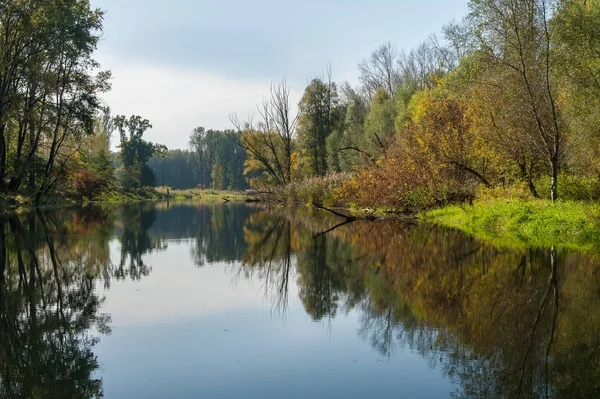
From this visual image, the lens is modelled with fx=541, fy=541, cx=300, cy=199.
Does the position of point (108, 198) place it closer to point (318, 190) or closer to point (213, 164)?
point (318, 190)

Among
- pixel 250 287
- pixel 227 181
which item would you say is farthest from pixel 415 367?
pixel 227 181

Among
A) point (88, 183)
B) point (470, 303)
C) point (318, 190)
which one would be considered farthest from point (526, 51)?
point (88, 183)

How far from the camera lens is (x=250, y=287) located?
10.6m

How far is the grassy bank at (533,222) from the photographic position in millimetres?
16172

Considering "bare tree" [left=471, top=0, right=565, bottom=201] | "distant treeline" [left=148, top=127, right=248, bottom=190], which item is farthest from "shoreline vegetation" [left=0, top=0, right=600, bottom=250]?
"distant treeline" [left=148, top=127, right=248, bottom=190]

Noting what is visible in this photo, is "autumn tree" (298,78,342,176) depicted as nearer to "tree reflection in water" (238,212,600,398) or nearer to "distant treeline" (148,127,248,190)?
"tree reflection in water" (238,212,600,398)

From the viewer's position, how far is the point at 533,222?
18.5 m

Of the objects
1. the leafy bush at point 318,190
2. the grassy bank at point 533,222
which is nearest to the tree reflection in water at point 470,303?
the grassy bank at point 533,222

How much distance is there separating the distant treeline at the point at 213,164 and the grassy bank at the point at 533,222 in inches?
3695

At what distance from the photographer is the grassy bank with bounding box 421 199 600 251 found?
637 inches

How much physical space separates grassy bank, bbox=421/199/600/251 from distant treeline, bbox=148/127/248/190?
308 ft

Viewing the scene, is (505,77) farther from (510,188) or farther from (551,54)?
(510,188)

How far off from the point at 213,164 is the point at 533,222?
108m

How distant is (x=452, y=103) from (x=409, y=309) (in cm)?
1990
